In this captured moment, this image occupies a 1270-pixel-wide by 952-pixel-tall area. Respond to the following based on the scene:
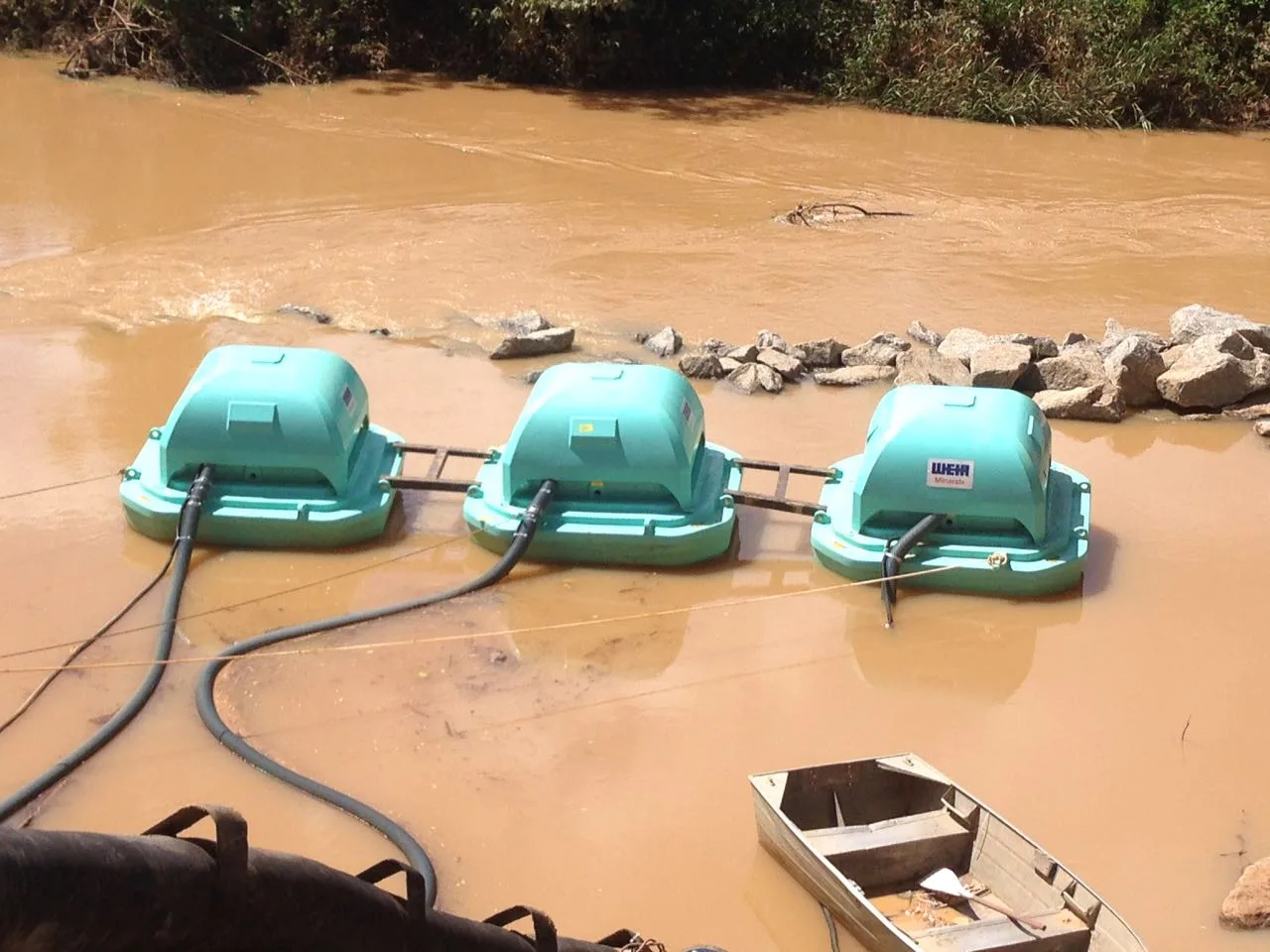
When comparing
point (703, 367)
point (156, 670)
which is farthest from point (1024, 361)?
point (156, 670)

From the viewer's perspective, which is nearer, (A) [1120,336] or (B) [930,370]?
(B) [930,370]

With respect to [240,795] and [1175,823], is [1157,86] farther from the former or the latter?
[240,795]

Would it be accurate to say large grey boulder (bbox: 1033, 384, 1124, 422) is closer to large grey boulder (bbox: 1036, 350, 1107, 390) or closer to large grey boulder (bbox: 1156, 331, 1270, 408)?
large grey boulder (bbox: 1036, 350, 1107, 390)

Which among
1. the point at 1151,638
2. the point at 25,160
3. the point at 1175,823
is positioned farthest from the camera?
the point at 25,160

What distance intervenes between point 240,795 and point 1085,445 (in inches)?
191

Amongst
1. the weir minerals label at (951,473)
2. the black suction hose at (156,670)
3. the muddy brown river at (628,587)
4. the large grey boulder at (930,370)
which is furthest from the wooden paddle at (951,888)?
the large grey boulder at (930,370)

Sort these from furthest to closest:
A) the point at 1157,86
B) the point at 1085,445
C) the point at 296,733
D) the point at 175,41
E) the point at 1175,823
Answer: the point at 175,41, the point at 1157,86, the point at 1085,445, the point at 296,733, the point at 1175,823

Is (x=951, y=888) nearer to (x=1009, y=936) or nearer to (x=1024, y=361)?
(x=1009, y=936)

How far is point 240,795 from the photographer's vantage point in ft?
16.3

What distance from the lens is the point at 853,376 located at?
27.4ft

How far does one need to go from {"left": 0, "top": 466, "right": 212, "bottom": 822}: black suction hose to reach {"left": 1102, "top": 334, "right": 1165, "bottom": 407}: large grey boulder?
4937mm

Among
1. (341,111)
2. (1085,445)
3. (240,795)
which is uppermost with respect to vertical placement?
(341,111)

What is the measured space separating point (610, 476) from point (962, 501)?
5.03 feet

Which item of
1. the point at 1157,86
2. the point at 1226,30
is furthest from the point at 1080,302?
the point at 1226,30
